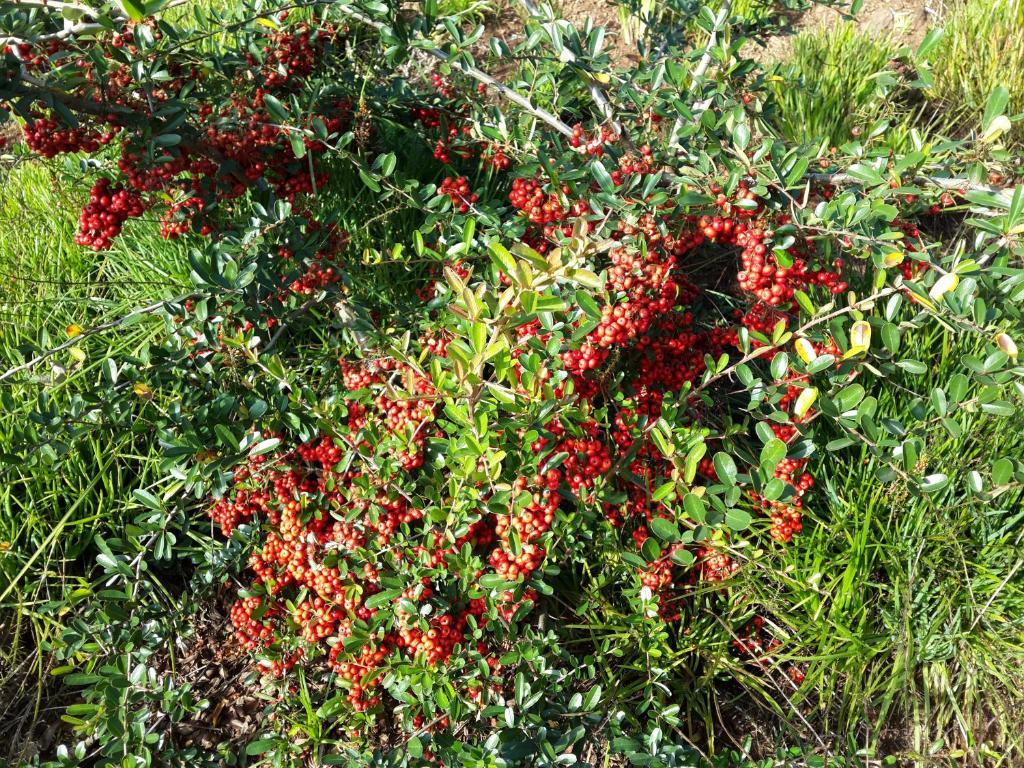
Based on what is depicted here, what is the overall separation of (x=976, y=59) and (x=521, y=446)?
3.26m

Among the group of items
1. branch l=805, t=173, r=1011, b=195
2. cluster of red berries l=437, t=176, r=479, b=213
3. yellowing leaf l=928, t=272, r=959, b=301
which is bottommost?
cluster of red berries l=437, t=176, r=479, b=213

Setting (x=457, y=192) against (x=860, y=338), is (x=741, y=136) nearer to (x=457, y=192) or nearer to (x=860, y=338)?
(x=860, y=338)

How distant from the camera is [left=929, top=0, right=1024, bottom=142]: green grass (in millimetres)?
3746

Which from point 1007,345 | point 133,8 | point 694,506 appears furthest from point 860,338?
point 133,8

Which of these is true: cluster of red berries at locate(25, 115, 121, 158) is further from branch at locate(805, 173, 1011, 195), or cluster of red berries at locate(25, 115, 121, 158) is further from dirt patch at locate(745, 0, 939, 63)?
dirt patch at locate(745, 0, 939, 63)

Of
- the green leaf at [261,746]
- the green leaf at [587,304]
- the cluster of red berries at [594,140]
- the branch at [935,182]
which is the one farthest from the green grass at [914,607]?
the green leaf at [261,746]

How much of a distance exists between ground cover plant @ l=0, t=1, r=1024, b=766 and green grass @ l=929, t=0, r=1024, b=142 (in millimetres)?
1501

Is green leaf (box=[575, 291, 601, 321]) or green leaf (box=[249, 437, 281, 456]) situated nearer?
green leaf (box=[575, 291, 601, 321])

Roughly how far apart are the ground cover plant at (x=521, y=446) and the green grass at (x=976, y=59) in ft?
4.92

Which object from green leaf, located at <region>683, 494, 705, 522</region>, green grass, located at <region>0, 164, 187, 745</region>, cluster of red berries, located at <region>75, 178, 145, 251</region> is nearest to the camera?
green leaf, located at <region>683, 494, 705, 522</region>

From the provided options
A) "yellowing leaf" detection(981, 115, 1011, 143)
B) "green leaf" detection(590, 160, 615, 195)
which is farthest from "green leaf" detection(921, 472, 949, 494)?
"green leaf" detection(590, 160, 615, 195)

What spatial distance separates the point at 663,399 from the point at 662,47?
1.46m

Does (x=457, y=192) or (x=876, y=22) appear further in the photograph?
(x=876, y=22)

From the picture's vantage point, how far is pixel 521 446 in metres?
2.09
